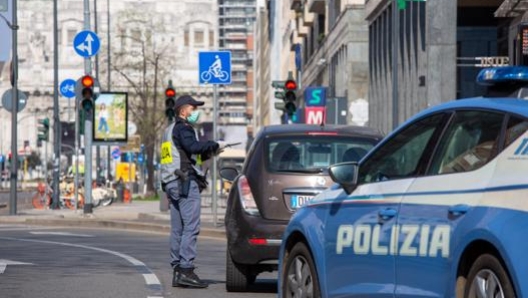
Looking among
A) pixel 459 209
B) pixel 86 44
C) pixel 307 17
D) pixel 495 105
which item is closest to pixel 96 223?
pixel 86 44

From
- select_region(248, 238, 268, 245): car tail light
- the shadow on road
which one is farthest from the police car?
the shadow on road

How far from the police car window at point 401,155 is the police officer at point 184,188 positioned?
19.2 ft

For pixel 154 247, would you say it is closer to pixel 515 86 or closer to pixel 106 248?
pixel 106 248

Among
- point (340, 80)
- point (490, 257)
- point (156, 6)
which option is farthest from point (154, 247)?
point (156, 6)

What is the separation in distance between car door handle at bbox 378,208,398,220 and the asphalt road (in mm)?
5297

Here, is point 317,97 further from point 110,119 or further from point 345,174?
point 345,174

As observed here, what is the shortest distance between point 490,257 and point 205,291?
7.48 meters

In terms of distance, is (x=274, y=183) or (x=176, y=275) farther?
(x=176, y=275)

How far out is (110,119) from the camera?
141 ft

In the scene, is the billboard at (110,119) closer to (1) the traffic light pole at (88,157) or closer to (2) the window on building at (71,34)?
(1) the traffic light pole at (88,157)

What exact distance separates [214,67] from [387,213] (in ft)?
68.7

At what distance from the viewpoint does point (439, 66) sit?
3875 cm

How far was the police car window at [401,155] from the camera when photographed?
847 centimetres

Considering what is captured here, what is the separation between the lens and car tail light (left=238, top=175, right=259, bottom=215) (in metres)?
13.8
